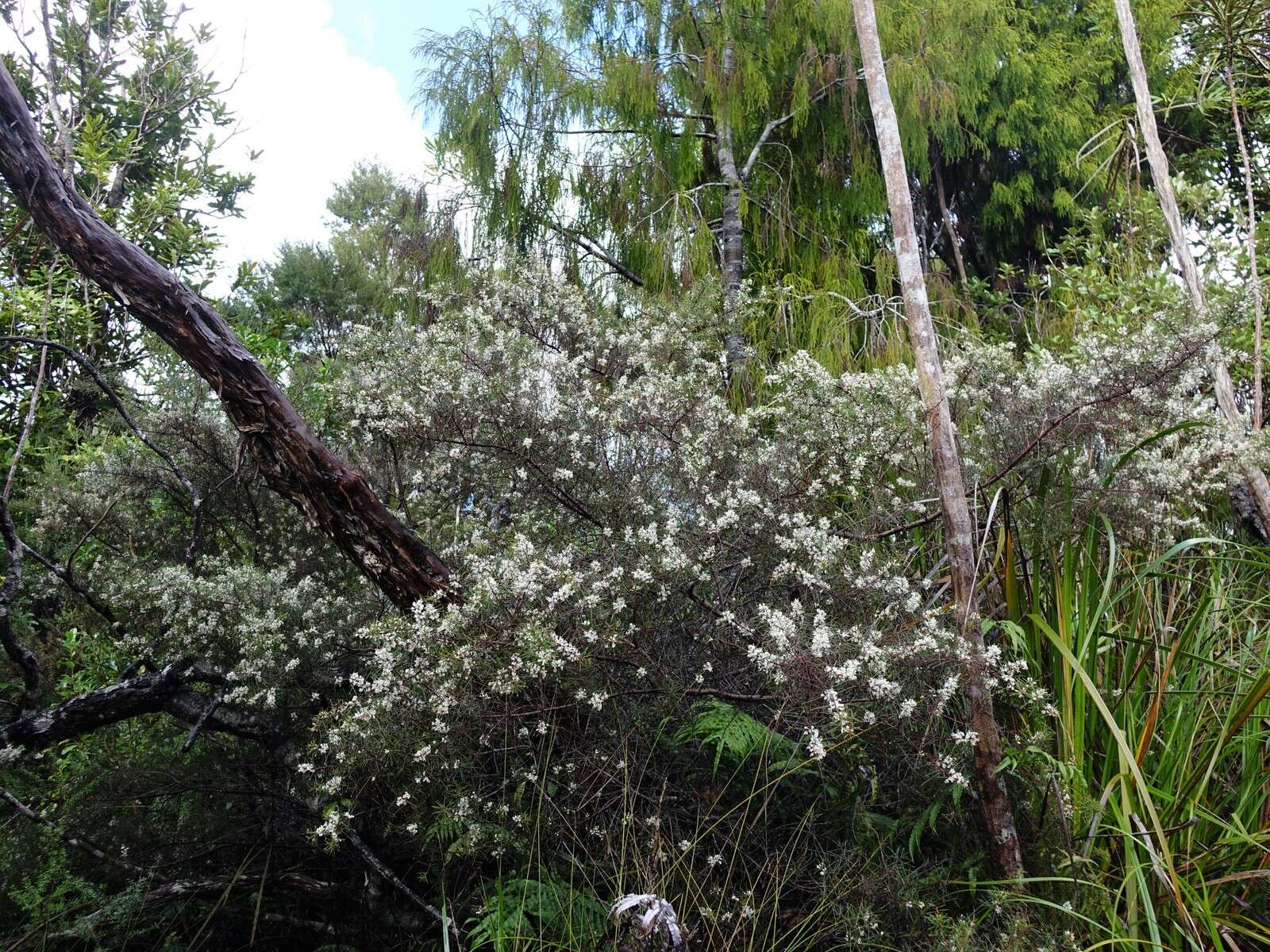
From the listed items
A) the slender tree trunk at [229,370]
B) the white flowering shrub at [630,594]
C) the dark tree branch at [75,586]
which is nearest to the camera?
the white flowering shrub at [630,594]

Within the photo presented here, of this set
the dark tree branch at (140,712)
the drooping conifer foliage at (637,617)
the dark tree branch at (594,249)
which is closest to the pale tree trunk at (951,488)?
the drooping conifer foliage at (637,617)

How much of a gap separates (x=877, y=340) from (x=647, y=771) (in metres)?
3.67

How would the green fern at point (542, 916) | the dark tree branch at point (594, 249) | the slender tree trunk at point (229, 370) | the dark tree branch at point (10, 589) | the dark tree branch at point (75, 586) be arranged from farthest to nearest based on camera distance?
1. the dark tree branch at point (594, 249)
2. the dark tree branch at point (75, 586)
3. the dark tree branch at point (10, 589)
4. the slender tree trunk at point (229, 370)
5. the green fern at point (542, 916)

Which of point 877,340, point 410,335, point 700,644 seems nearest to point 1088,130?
point 877,340

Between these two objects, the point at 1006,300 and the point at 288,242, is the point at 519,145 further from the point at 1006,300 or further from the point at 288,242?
the point at 288,242

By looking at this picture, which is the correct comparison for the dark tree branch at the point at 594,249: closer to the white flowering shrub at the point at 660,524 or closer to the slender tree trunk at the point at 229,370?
the white flowering shrub at the point at 660,524

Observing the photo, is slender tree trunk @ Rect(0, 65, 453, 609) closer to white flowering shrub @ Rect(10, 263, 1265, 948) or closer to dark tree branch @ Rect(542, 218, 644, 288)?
white flowering shrub @ Rect(10, 263, 1265, 948)

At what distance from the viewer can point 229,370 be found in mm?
3059

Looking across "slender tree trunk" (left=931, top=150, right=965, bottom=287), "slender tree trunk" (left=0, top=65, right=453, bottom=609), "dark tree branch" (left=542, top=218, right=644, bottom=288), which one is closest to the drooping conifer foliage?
"slender tree trunk" (left=0, top=65, right=453, bottom=609)

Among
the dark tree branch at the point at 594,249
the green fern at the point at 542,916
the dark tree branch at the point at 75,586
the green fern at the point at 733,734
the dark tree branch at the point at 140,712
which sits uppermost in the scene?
the dark tree branch at the point at 594,249

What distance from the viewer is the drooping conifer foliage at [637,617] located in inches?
105

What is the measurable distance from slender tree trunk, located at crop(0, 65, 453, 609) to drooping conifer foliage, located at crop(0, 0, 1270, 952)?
0.05 ft

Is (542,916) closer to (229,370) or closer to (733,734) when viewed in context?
(733,734)

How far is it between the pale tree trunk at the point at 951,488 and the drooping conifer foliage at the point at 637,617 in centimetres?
2
